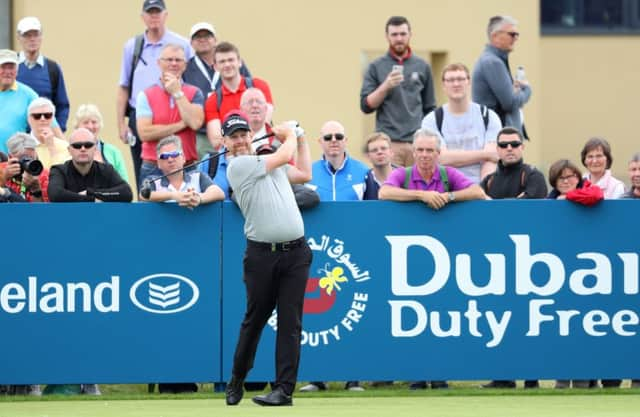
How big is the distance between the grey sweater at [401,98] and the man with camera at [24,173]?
125 inches

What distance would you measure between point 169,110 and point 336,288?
262cm

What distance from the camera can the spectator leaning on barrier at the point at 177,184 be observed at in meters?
13.6

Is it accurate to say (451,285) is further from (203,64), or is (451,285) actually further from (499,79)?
(203,64)

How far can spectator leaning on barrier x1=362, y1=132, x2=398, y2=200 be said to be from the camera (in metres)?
14.6

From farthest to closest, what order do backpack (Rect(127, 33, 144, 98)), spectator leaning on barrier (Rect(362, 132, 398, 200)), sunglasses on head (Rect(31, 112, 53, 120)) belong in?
backpack (Rect(127, 33, 144, 98)), sunglasses on head (Rect(31, 112, 53, 120)), spectator leaning on barrier (Rect(362, 132, 398, 200))

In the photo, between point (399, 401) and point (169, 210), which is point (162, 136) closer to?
point (169, 210)

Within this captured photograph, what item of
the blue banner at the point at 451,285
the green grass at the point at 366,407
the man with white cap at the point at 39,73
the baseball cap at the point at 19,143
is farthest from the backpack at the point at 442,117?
the man with white cap at the point at 39,73

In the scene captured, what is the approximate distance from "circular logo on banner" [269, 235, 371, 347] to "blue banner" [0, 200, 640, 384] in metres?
0.01

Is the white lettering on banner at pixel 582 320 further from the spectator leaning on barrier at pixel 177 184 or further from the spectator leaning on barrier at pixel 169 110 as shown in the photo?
the spectator leaning on barrier at pixel 169 110

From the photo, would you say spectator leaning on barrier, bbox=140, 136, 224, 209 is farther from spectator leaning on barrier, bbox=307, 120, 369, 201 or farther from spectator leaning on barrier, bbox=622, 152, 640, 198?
spectator leaning on barrier, bbox=622, 152, 640, 198

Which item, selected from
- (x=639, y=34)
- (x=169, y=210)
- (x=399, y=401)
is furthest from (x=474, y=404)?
(x=639, y=34)

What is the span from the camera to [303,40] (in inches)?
818

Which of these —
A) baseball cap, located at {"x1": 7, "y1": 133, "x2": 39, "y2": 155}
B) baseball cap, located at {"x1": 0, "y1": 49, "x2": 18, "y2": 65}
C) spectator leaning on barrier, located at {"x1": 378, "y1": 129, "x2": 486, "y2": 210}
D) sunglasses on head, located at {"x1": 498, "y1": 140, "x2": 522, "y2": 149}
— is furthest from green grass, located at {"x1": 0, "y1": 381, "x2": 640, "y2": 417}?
baseball cap, located at {"x1": 0, "y1": 49, "x2": 18, "y2": 65}

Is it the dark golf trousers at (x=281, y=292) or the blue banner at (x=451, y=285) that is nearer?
the dark golf trousers at (x=281, y=292)
